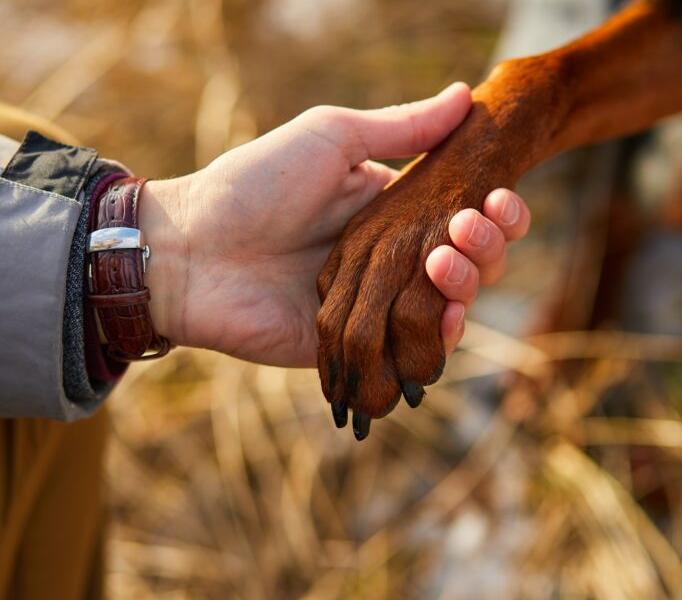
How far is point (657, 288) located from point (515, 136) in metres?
1.23

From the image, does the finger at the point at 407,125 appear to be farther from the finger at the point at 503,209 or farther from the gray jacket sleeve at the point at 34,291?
the gray jacket sleeve at the point at 34,291

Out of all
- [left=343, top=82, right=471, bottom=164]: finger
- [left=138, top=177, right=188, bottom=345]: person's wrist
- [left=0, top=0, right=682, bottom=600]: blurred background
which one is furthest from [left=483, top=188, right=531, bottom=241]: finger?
[left=0, top=0, right=682, bottom=600]: blurred background

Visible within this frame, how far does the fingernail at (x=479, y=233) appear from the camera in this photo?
0.89 m

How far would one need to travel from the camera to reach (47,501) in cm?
112

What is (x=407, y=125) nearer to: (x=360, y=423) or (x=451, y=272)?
(x=451, y=272)

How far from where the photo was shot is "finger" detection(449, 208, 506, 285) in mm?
886

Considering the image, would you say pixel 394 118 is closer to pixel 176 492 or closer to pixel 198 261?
pixel 198 261

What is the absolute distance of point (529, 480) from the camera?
1.66 metres

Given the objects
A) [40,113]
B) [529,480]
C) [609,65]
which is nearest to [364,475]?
[529,480]

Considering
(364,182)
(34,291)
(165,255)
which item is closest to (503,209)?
(364,182)

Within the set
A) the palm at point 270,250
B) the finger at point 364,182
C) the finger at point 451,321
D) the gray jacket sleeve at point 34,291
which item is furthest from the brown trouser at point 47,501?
the finger at point 451,321

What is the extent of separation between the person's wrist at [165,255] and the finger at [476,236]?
1.13 ft

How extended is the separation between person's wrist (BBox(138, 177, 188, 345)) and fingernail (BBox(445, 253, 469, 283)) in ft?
1.12

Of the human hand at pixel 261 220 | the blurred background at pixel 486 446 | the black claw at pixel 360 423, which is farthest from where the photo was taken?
the blurred background at pixel 486 446
